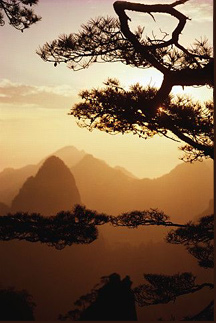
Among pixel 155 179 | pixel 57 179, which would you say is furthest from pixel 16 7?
pixel 155 179

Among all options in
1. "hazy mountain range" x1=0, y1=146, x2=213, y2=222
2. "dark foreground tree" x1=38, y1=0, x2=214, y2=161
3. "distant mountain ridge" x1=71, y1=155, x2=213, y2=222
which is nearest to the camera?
"dark foreground tree" x1=38, y1=0, x2=214, y2=161

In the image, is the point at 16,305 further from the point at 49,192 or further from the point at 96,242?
the point at 49,192

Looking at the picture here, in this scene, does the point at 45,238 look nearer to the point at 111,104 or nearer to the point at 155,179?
the point at 111,104

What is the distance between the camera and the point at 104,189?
58.8 m

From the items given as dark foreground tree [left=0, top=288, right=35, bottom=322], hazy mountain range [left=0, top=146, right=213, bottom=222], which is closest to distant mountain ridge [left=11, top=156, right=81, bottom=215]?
hazy mountain range [left=0, top=146, right=213, bottom=222]

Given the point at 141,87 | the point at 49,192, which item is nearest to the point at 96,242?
the point at 49,192

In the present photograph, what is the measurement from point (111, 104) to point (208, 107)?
92 cm

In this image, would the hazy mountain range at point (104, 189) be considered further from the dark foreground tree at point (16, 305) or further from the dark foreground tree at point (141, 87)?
the dark foreground tree at point (141, 87)

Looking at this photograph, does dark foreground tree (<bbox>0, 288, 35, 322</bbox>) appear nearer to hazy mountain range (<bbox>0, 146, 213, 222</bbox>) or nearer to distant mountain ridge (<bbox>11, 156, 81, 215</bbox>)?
distant mountain ridge (<bbox>11, 156, 81, 215</bbox>)

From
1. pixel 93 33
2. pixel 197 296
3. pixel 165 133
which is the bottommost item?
pixel 197 296

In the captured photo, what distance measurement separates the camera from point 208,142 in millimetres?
3467

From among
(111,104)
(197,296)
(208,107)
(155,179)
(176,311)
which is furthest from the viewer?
(155,179)

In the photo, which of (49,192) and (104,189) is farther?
(104,189)

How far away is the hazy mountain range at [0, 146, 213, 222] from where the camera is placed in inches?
1609
